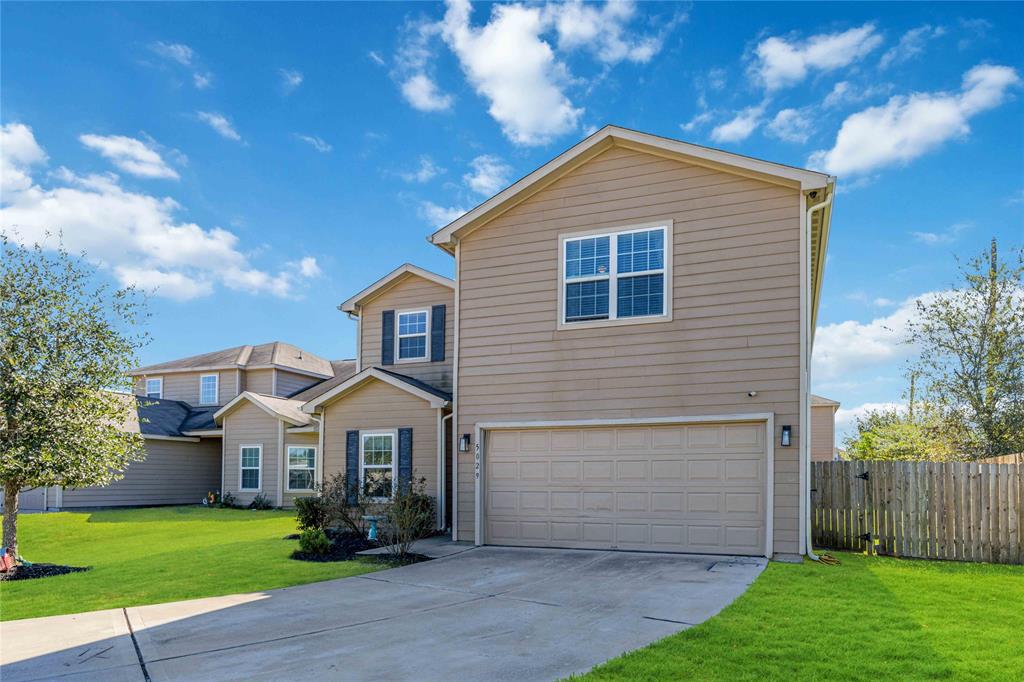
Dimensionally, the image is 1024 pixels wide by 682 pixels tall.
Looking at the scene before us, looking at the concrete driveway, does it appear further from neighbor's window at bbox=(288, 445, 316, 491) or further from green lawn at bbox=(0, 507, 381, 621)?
neighbor's window at bbox=(288, 445, 316, 491)

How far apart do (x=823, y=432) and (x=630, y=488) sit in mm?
26713

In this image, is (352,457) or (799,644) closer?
(799,644)

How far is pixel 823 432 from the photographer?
3450cm

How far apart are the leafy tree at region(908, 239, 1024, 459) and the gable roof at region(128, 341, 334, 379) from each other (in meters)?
22.4

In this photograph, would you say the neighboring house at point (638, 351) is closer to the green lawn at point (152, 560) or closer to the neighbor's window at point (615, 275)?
the neighbor's window at point (615, 275)

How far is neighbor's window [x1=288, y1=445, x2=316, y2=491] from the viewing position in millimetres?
22531

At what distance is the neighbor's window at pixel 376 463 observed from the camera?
15.2 meters

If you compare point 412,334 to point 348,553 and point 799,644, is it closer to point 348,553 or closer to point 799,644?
point 348,553

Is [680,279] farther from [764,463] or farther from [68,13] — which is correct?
[68,13]

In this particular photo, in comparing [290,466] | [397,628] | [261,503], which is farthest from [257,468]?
[397,628]

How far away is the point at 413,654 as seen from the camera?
19.0ft

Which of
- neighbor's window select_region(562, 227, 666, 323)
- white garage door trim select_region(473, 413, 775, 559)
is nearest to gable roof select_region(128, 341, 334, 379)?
white garage door trim select_region(473, 413, 775, 559)

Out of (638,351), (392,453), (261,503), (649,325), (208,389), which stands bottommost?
(261,503)

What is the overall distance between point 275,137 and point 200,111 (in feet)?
5.83
